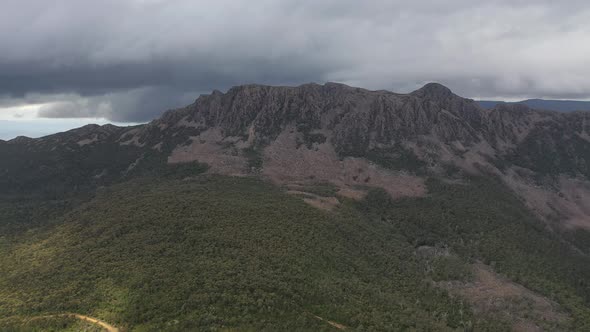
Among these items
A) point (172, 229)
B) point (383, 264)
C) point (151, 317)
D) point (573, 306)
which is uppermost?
point (172, 229)

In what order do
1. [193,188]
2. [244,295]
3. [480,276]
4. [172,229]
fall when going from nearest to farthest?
1. [244,295]
2. [172,229]
3. [480,276]
4. [193,188]

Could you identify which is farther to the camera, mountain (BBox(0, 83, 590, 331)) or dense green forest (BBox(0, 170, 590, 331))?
mountain (BBox(0, 83, 590, 331))

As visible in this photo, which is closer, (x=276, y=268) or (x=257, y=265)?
(x=257, y=265)

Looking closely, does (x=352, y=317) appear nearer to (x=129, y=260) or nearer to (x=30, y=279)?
(x=129, y=260)

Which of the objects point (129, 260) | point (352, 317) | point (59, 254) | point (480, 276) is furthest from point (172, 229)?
point (480, 276)

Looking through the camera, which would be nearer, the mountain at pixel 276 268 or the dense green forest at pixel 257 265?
the dense green forest at pixel 257 265

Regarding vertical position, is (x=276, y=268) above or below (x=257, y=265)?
below

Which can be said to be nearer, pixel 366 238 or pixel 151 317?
pixel 151 317

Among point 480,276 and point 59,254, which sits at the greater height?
point 59,254
